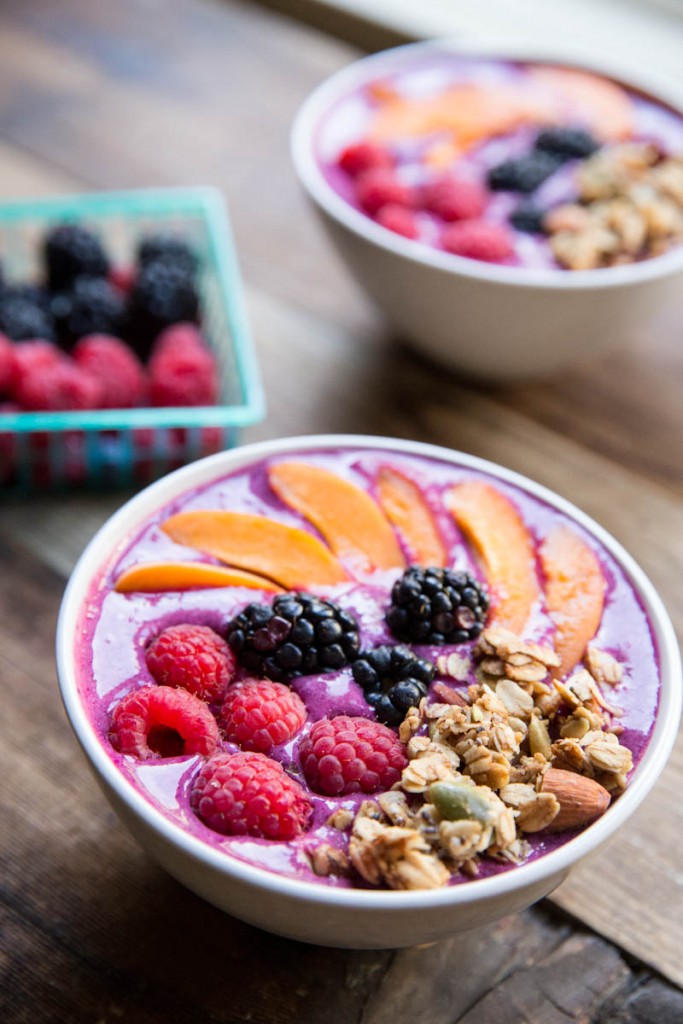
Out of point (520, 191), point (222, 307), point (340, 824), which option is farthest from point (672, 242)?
point (340, 824)

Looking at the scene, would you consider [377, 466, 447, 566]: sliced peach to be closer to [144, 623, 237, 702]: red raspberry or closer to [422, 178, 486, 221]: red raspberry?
[144, 623, 237, 702]: red raspberry

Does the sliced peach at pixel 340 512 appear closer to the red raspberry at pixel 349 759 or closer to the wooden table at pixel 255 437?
the red raspberry at pixel 349 759

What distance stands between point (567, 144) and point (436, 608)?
2.95 ft

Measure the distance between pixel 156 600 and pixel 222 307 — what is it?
642 millimetres

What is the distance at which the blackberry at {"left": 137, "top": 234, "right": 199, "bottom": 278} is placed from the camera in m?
1.60

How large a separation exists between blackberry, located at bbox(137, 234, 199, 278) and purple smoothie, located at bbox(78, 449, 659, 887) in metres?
0.54

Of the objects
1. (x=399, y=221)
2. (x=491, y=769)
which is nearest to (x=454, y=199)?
(x=399, y=221)

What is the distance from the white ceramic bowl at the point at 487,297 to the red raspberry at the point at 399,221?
2cm

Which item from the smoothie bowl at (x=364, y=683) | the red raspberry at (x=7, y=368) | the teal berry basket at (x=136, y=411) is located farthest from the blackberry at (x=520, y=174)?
the red raspberry at (x=7, y=368)

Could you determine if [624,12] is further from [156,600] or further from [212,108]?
[156,600]

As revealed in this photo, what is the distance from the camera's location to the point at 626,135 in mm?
1684

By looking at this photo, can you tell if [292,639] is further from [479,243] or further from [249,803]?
[479,243]

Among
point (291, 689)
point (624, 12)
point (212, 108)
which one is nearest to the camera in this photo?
point (291, 689)

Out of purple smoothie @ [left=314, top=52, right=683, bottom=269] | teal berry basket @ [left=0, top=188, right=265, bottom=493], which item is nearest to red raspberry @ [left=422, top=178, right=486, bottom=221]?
purple smoothie @ [left=314, top=52, right=683, bottom=269]
